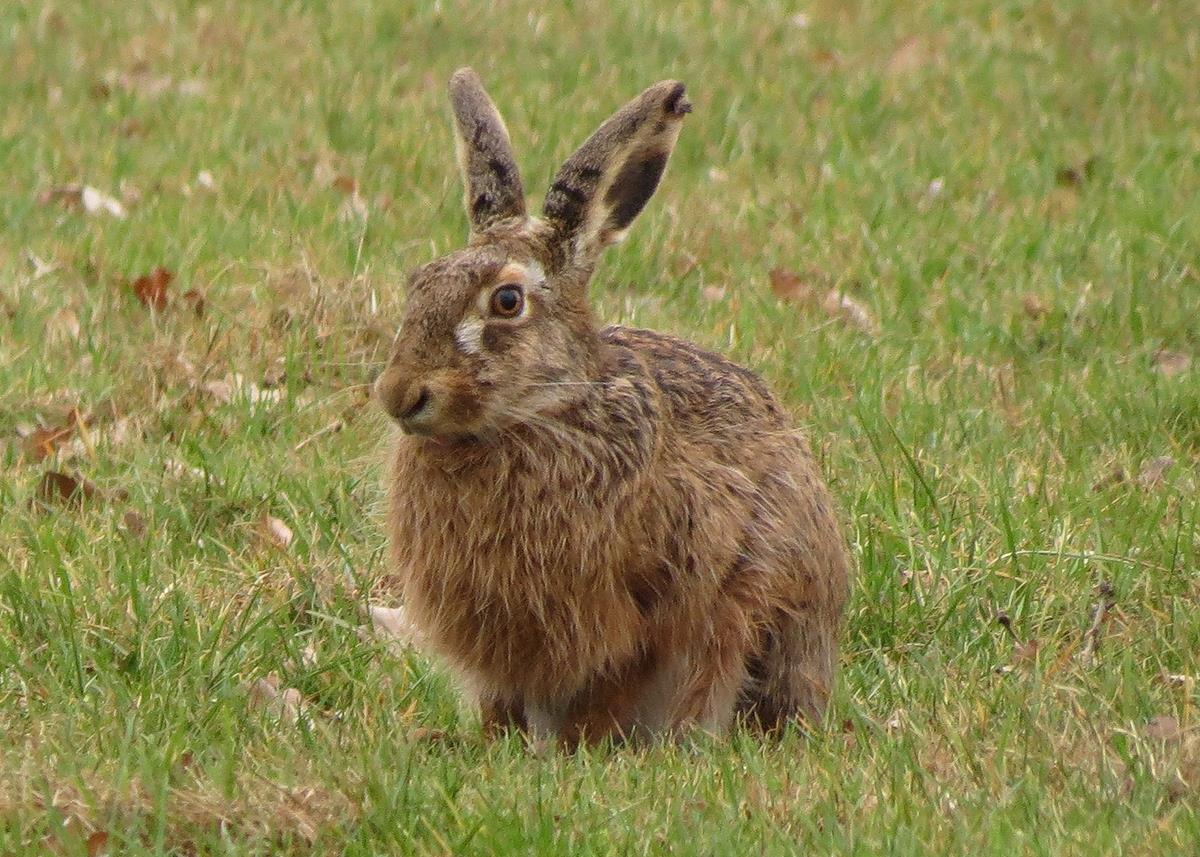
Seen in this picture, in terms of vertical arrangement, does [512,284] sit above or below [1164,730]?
above

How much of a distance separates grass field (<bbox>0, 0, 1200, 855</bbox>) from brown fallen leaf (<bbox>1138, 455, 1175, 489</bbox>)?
0.02 meters

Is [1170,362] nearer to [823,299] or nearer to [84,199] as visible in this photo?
[823,299]

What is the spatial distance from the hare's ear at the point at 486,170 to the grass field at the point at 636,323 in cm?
111

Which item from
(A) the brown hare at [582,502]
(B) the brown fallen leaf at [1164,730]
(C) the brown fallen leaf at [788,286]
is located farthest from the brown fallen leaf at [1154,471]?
(C) the brown fallen leaf at [788,286]

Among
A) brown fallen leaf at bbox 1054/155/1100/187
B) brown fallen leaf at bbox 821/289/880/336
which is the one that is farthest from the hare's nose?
brown fallen leaf at bbox 1054/155/1100/187

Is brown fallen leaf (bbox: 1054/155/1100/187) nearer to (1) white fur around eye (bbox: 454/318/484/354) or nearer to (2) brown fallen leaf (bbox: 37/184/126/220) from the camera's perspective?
(2) brown fallen leaf (bbox: 37/184/126/220)

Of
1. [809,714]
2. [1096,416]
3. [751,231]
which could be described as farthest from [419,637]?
[751,231]

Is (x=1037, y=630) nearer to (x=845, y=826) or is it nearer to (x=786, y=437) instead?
(x=786, y=437)

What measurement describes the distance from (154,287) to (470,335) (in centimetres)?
317

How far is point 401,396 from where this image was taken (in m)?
4.07

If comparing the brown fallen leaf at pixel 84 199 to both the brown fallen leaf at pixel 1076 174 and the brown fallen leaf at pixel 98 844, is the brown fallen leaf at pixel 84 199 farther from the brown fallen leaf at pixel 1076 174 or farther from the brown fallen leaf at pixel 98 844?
the brown fallen leaf at pixel 98 844

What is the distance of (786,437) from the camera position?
4.98 metres

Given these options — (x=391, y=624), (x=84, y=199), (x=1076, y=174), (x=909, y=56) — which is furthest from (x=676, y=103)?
(x=909, y=56)

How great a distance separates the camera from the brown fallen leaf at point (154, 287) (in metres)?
7.05
